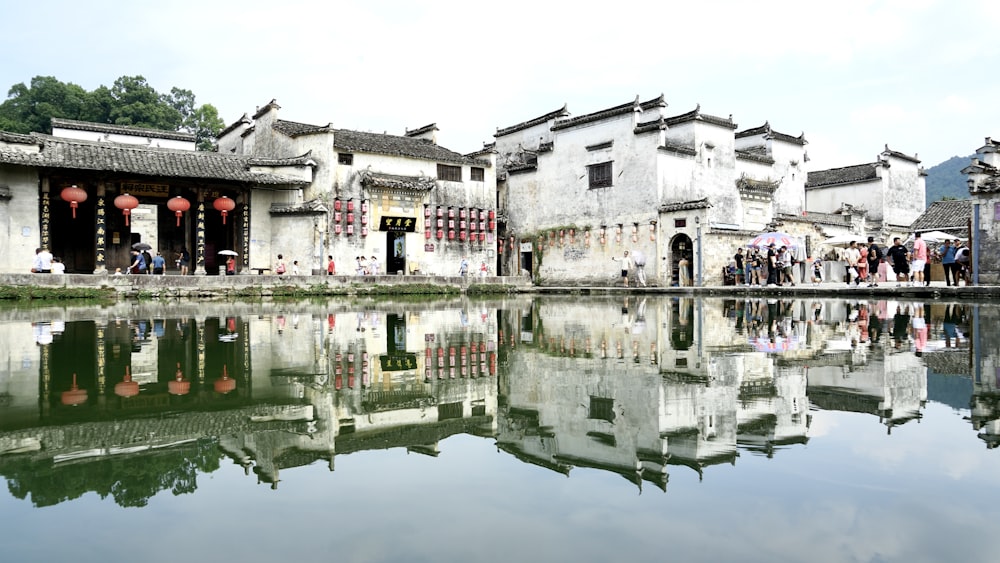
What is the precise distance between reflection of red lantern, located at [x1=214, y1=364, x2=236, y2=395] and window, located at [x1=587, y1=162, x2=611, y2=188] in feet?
87.4

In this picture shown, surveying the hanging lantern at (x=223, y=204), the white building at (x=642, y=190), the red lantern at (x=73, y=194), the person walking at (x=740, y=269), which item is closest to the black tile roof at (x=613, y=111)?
the white building at (x=642, y=190)

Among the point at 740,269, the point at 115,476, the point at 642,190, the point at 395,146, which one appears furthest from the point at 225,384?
the point at 395,146

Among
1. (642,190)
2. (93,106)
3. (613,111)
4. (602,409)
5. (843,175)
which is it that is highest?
(93,106)

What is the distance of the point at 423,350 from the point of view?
7633mm

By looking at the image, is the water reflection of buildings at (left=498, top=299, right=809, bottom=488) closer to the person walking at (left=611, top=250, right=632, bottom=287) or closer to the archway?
the archway

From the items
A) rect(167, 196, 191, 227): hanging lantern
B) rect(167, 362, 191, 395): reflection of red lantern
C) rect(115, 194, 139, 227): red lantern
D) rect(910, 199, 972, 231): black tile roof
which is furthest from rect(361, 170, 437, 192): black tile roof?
rect(910, 199, 972, 231): black tile roof

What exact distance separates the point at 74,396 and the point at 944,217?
127 feet

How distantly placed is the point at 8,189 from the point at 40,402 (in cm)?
2192

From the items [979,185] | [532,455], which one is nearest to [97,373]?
[532,455]

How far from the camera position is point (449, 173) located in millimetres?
31516

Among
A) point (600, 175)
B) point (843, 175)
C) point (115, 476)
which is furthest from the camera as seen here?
point (843, 175)

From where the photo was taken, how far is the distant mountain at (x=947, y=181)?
324ft

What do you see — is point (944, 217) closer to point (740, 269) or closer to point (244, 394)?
point (740, 269)

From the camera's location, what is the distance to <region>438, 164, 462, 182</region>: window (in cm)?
3128
